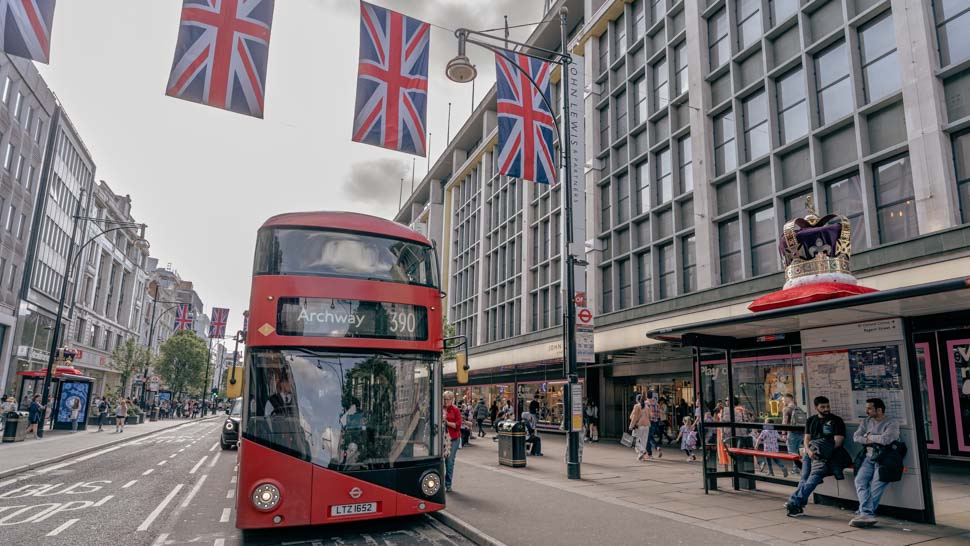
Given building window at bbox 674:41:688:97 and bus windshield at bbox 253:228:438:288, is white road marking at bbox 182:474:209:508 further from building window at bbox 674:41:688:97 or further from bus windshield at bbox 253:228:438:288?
building window at bbox 674:41:688:97

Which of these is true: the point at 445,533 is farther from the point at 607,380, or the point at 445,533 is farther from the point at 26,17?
the point at 607,380

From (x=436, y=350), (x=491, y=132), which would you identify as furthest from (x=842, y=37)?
(x=491, y=132)

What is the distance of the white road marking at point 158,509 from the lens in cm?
849

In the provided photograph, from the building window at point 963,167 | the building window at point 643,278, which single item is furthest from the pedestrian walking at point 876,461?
the building window at point 643,278

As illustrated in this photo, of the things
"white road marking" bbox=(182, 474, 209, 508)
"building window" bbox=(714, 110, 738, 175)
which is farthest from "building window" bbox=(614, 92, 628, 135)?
"white road marking" bbox=(182, 474, 209, 508)

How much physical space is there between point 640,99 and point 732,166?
279 inches

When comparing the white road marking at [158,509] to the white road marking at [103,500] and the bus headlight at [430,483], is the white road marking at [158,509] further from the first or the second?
the bus headlight at [430,483]

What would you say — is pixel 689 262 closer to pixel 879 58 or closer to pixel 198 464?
pixel 879 58

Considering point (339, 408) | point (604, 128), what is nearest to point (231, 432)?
point (339, 408)

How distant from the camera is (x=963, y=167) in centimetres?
1364

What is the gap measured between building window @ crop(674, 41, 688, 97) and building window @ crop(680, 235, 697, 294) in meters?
6.13

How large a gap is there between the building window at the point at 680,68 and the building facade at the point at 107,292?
45.9 metres

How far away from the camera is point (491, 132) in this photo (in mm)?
43375

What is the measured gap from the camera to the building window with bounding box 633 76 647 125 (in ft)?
84.0
